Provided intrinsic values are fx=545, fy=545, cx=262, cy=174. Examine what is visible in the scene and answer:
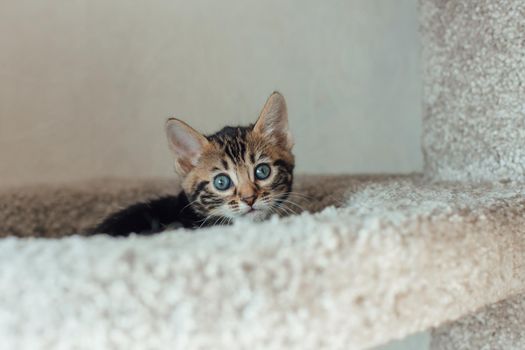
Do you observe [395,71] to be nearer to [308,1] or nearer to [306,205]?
[308,1]

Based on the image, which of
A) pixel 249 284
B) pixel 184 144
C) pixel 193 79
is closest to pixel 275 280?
pixel 249 284

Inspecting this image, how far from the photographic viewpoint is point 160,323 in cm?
53

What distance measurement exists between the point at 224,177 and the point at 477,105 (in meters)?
0.50

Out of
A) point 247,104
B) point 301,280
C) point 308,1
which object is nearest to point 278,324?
point 301,280

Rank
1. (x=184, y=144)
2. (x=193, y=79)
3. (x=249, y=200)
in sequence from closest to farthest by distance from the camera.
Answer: (x=249, y=200) < (x=184, y=144) < (x=193, y=79)

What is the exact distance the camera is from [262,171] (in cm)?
108

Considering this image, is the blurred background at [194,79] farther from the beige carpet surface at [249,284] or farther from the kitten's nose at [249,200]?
the beige carpet surface at [249,284]

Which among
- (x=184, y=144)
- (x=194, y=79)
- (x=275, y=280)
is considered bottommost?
(x=275, y=280)

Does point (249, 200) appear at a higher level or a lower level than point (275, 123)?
lower

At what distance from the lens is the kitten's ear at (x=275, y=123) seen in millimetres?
1092

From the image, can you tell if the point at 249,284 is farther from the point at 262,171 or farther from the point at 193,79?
the point at 193,79

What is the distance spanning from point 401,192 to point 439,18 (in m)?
0.41

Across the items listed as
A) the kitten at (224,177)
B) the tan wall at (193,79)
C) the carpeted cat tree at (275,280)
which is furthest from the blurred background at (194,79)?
the carpeted cat tree at (275,280)

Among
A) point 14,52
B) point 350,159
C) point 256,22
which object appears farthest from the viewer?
point 350,159
